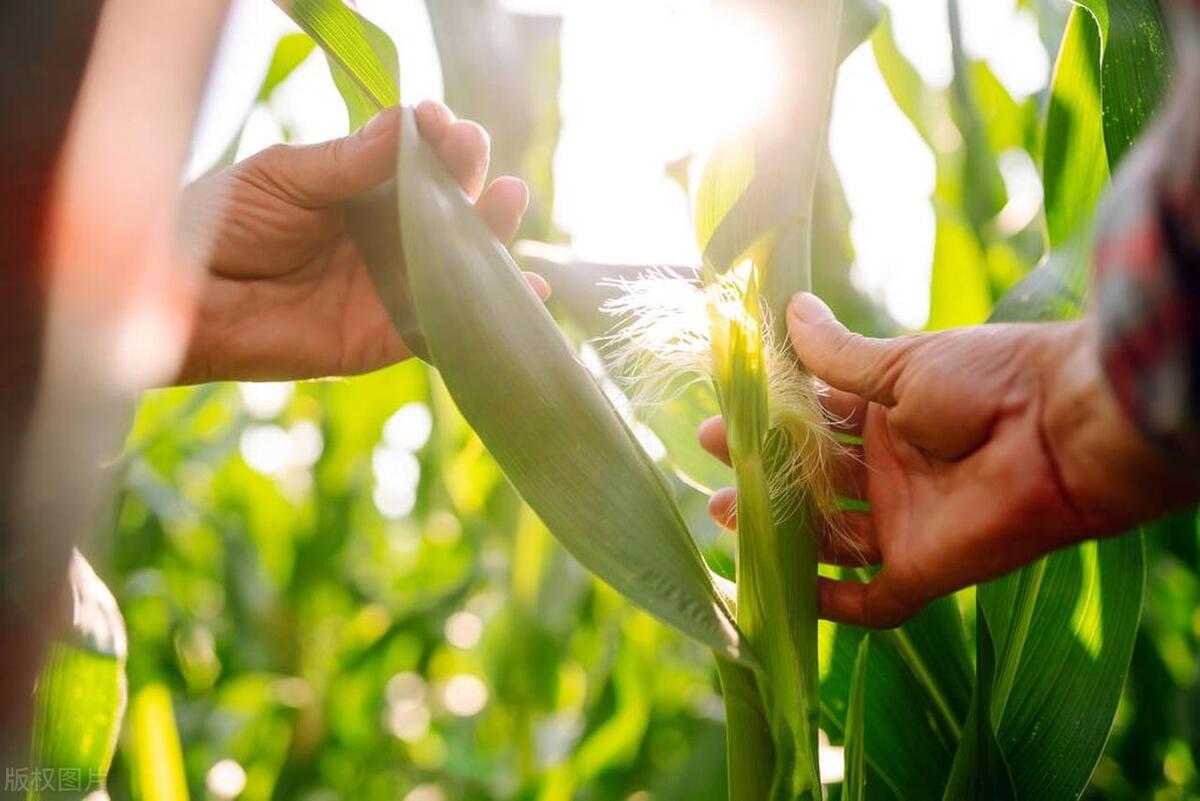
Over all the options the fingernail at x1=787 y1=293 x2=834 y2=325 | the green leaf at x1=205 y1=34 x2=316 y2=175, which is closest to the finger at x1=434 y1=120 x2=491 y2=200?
the fingernail at x1=787 y1=293 x2=834 y2=325

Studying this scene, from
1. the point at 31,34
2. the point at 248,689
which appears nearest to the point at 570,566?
the point at 248,689

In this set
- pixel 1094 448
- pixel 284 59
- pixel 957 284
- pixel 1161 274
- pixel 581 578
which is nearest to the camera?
pixel 1161 274

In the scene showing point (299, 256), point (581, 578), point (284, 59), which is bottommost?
point (581, 578)

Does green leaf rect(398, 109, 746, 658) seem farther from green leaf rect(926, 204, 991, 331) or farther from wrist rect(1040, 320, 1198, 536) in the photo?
green leaf rect(926, 204, 991, 331)

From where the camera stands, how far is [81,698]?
2.49ft

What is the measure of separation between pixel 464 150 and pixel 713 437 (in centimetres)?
29

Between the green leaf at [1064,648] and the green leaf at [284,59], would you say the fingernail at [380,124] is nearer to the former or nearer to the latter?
the green leaf at [1064,648]

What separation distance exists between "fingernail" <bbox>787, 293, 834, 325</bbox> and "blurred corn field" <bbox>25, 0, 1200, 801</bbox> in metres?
0.03

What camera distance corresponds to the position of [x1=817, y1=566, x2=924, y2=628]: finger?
72 centimetres

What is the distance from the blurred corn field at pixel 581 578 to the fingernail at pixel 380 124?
0.05 meters

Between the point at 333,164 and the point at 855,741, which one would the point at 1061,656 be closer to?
the point at 855,741

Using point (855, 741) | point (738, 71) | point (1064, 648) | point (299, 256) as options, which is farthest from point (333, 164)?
point (1064, 648)

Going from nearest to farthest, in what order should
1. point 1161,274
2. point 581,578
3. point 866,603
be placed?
1. point 1161,274
2. point 866,603
3. point 581,578

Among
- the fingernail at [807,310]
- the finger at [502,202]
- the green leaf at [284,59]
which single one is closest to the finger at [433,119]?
the finger at [502,202]
